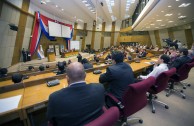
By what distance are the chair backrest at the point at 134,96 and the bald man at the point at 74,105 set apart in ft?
2.08

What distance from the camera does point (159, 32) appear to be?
639 inches

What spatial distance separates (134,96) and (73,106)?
97 centimetres

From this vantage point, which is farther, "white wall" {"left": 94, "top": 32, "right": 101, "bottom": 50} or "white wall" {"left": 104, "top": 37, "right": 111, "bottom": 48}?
"white wall" {"left": 104, "top": 37, "right": 111, "bottom": 48}

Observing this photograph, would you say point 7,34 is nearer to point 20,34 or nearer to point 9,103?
point 20,34

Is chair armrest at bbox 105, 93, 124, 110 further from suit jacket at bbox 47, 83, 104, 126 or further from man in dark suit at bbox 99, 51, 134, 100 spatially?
suit jacket at bbox 47, 83, 104, 126

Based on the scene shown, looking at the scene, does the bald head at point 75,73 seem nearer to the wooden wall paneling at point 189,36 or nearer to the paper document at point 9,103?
the paper document at point 9,103

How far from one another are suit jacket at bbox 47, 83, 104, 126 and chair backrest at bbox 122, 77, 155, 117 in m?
0.68

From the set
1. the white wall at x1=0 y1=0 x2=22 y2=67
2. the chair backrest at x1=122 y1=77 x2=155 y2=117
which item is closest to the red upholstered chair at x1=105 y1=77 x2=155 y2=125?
the chair backrest at x1=122 y1=77 x2=155 y2=117

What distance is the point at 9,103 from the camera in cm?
142

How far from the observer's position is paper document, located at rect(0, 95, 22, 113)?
4.25ft

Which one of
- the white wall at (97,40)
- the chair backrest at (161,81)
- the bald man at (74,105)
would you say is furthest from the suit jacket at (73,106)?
the white wall at (97,40)

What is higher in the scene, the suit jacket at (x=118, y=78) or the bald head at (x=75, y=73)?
the bald head at (x=75, y=73)

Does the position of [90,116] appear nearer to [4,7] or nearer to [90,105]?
[90,105]

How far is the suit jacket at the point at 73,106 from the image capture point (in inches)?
36.4
